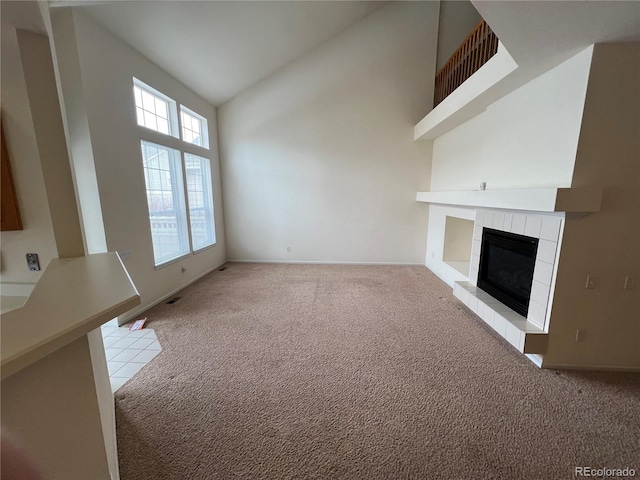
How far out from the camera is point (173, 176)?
148 inches

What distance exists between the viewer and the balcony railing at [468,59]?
9.04 ft

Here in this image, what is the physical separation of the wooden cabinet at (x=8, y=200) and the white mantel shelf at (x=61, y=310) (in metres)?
0.94

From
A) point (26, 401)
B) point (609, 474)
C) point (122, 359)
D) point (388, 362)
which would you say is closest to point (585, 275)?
point (609, 474)

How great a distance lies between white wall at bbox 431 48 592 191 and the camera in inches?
71.6

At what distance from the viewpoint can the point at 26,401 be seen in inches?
26.7

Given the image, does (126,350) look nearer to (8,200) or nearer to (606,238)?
(8,200)

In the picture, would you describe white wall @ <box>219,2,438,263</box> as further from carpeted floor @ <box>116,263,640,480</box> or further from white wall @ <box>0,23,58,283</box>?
white wall @ <box>0,23,58,283</box>

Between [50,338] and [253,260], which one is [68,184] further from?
[253,260]

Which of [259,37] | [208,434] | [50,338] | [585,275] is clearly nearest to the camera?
[50,338]

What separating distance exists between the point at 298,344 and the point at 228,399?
2.55 feet

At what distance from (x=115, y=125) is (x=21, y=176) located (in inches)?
55.4

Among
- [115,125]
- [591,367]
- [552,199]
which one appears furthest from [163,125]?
[591,367]

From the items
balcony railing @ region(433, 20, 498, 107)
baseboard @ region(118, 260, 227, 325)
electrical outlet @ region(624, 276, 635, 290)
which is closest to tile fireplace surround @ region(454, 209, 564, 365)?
electrical outlet @ region(624, 276, 635, 290)

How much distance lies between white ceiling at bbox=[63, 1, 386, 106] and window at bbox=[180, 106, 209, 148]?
0.39m
